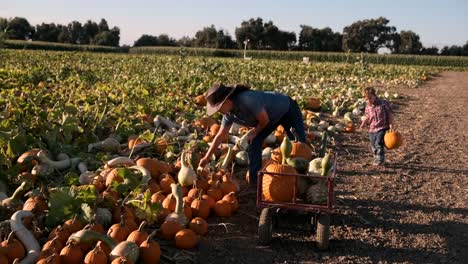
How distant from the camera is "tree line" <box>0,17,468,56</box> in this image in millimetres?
94188

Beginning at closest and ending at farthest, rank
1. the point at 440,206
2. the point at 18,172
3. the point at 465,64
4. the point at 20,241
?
the point at 20,241 < the point at 18,172 < the point at 440,206 < the point at 465,64

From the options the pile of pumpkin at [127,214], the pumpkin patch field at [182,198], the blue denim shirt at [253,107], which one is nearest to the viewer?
the pile of pumpkin at [127,214]

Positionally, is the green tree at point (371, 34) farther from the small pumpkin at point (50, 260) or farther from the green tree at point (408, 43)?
the small pumpkin at point (50, 260)

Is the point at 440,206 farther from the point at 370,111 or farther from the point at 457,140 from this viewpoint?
the point at 457,140

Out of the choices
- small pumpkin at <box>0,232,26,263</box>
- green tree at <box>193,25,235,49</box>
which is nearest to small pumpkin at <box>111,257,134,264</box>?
small pumpkin at <box>0,232,26,263</box>

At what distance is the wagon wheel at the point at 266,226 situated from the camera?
4363 millimetres

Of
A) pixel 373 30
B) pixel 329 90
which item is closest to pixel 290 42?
pixel 373 30

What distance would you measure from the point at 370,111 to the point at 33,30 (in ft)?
310

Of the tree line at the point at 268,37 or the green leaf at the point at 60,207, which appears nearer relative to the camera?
the green leaf at the point at 60,207

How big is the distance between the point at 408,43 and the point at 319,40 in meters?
20.0

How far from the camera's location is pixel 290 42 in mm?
105000

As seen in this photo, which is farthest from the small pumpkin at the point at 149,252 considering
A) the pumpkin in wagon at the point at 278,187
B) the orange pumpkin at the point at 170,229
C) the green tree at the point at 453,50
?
the green tree at the point at 453,50

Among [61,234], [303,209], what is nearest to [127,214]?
[61,234]

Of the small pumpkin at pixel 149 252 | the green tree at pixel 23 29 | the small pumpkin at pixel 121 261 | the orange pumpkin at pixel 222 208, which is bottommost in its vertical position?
the orange pumpkin at pixel 222 208
